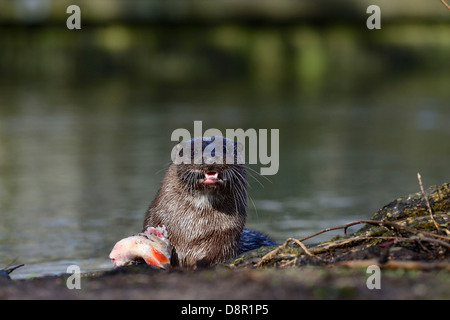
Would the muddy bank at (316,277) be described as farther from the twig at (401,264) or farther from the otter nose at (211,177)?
the otter nose at (211,177)

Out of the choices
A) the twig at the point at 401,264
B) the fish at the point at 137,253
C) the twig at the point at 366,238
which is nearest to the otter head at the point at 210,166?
the fish at the point at 137,253

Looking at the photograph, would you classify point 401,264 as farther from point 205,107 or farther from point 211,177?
point 205,107

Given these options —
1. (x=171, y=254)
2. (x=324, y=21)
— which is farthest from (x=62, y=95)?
(x=171, y=254)

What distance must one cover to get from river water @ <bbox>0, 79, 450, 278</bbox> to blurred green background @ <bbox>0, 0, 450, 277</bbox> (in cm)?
3

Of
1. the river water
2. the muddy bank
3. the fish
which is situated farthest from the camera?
the river water

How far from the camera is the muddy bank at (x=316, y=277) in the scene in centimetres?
309

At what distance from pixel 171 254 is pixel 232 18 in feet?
36.9

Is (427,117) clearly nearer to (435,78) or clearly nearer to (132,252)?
(435,78)

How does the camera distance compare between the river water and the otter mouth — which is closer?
the otter mouth

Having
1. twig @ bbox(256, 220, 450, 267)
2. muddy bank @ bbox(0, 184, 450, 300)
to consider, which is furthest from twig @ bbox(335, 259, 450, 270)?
twig @ bbox(256, 220, 450, 267)

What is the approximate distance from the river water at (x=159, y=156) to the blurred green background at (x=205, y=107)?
0.08ft

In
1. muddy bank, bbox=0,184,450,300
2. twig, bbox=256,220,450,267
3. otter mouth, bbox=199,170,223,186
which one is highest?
otter mouth, bbox=199,170,223,186

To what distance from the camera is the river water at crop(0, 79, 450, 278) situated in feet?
20.6

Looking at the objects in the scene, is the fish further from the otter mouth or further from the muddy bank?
the otter mouth
